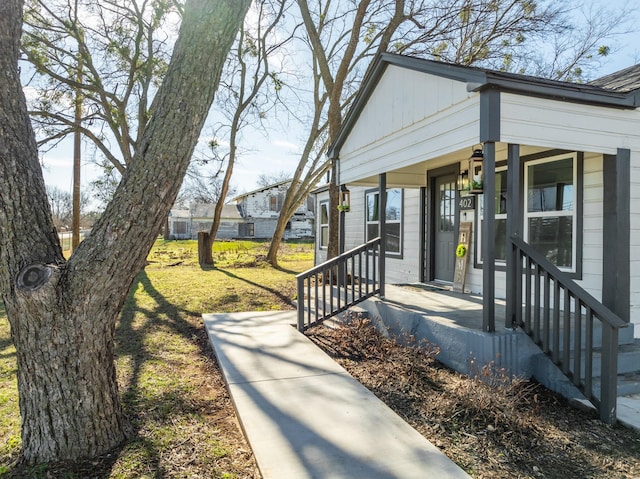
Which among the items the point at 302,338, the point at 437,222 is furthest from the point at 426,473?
the point at 437,222

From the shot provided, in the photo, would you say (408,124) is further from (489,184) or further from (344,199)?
(344,199)

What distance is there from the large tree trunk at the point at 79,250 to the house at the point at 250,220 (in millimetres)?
35237

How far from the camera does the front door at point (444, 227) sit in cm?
705

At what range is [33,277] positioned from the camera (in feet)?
8.28

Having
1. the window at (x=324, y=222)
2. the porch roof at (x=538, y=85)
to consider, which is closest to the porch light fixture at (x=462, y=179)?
the porch roof at (x=538, y=85)

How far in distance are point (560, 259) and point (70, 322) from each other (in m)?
5.19

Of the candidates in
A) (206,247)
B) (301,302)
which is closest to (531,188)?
(301,302)

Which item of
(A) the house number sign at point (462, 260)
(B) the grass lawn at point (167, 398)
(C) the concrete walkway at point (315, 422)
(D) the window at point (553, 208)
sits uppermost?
(D) the window at point (553, 208)

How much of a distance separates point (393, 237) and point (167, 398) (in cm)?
596

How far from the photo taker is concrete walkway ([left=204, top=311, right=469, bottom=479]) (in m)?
2.52

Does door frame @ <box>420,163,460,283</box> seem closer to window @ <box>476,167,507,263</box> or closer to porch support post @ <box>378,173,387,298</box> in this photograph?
window @ <box>476,167,507,263</box>

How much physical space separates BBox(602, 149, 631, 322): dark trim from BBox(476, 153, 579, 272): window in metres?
0.50

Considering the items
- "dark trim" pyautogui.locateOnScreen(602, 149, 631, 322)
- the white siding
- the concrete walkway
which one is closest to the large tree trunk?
the concrete walkway

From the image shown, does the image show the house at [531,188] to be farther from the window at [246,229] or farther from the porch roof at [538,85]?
the window at [246,229]
